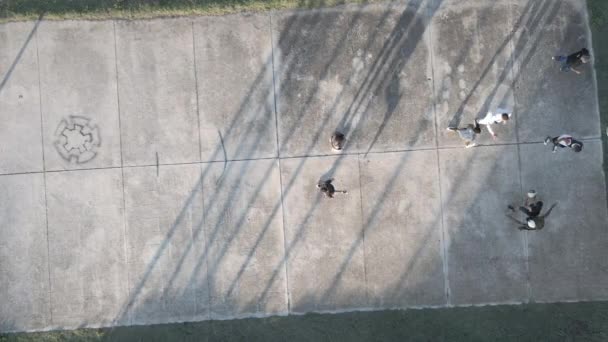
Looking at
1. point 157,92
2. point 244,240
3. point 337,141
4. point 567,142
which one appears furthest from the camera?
point 157,92

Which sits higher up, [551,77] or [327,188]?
[551,77]

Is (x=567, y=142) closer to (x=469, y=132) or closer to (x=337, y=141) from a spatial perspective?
(x=469, y=132)

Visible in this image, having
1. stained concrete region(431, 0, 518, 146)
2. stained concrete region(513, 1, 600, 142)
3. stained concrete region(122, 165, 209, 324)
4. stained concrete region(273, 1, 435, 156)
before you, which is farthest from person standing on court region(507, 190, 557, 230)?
stained concrete region(122, 165, 209, 324)

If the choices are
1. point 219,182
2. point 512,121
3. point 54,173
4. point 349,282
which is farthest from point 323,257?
point 54,173

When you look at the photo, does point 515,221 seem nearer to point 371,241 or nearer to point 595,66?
point 371,241

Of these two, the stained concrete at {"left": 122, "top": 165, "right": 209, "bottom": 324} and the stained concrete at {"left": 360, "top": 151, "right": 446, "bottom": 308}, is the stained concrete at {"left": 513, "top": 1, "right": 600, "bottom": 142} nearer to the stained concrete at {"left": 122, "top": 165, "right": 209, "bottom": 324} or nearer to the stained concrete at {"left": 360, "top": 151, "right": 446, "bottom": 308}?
the stained concrete at {"left": 360, "top": 151, "right": 446, "bottom": 308}

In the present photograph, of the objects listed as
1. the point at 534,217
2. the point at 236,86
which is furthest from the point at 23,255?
the point at 534,217

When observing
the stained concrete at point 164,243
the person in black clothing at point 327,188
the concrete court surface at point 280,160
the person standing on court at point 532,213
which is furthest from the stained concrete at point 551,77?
the stained concrete at point 164,243
